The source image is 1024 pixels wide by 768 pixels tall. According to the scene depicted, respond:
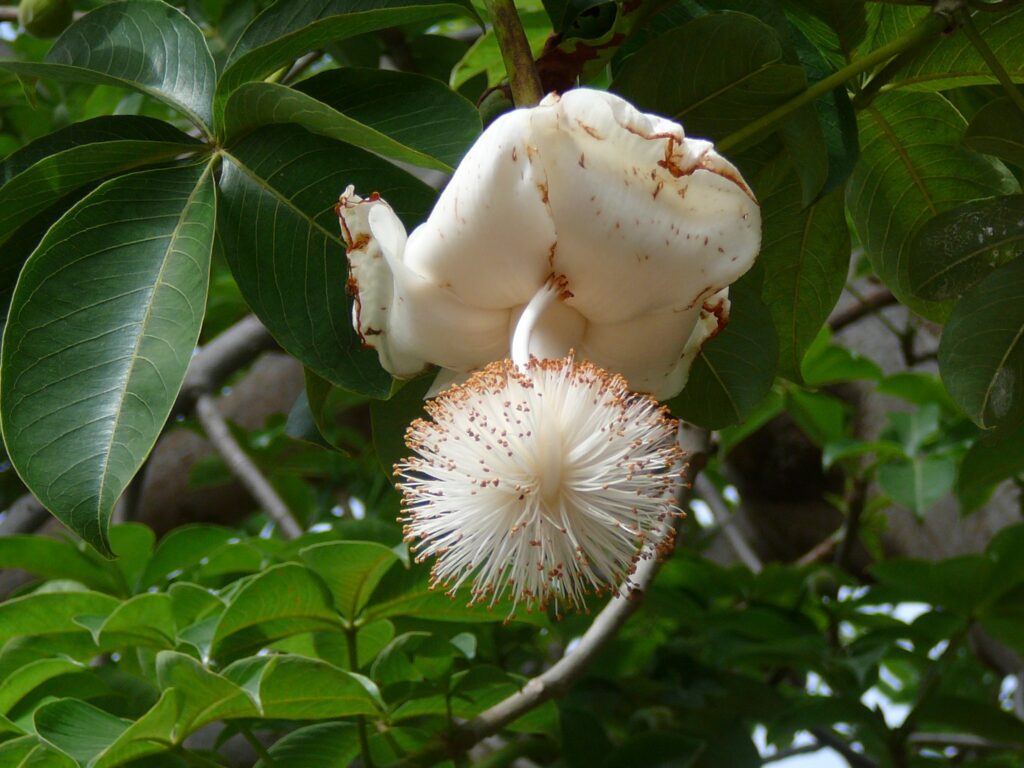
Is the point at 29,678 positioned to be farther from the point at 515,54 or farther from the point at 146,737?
the point at 515,54

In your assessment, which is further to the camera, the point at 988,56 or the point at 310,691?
the point at 310,691

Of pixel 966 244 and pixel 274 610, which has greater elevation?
pixel 966 244

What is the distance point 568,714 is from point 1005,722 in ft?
1.76

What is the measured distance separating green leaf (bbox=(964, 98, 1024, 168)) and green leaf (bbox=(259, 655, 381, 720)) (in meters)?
0.60

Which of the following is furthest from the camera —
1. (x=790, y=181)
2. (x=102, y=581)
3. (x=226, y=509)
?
(x=226, y=509)

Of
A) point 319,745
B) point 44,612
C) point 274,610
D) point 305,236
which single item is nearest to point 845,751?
point 319,745

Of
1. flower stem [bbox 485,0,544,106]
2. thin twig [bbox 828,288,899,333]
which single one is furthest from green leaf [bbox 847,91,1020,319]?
thin twig [bbox 828,288,899,333]

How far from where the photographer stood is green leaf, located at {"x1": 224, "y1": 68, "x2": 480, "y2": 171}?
2.25 ft

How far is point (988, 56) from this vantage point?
Result: 2.63 feet

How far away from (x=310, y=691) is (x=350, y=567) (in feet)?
0.34

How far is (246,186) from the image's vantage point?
2.56 feet

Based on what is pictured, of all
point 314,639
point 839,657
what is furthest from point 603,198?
point 839,657

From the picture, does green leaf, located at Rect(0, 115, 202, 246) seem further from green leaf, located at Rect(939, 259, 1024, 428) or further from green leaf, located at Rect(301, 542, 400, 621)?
green leaf, located at Rect(939, 259, 1024, 428)

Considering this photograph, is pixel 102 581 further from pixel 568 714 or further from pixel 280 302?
pixel 280 302
